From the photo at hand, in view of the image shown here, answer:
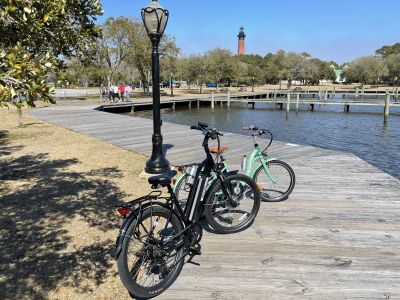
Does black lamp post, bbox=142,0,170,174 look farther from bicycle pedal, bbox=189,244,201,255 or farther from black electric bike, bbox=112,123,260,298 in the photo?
bicycle pedal, bbox=189,244,201,255

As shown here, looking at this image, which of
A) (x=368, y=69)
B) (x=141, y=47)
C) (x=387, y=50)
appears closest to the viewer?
(x=141, y=47)

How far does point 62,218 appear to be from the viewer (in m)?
5.13

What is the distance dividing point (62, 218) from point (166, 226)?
2576mm

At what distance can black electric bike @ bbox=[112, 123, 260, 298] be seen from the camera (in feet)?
9.82

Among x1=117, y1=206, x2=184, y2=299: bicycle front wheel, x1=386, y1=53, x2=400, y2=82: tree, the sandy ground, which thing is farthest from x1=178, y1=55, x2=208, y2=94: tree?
x1=117, y1=206, x2=184, y2=299: bicycle front wheel

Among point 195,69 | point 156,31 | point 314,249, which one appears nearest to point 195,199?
point 314,249

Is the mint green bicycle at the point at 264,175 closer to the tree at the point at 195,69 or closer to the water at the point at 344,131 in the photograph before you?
the water at the point at 344,131

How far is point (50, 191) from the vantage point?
6.43 metres

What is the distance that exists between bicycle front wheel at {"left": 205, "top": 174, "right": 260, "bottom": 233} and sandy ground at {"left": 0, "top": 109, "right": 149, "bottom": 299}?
136cm

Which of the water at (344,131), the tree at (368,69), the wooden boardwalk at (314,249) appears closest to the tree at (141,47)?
the water at (344,131)

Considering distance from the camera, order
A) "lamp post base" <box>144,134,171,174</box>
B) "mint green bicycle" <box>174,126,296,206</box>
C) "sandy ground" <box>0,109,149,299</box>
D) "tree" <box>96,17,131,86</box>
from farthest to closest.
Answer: "tree" <box>96,17,131,86</box>, "lamp post base" <box>144,134,171,174</box>, "mint green bicycle" <box>174,126,296,206</box>, "sandy ground" <box>0,109,149,299</box>

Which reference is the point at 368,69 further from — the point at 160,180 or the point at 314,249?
the point at 160,180

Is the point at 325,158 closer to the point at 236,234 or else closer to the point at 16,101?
the point at 236,234

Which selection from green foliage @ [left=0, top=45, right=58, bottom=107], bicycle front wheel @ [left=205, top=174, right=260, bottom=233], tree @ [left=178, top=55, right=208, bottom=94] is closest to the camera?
green foliage @ [left=0, top=45, right=58, bottom=107]
